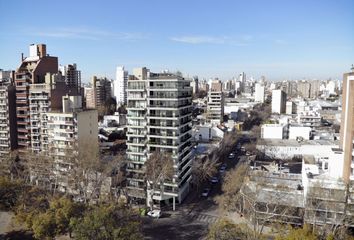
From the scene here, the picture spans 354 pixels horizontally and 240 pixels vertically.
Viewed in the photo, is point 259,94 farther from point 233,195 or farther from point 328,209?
point 328,209

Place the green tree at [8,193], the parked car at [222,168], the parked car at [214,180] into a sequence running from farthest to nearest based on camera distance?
the parked car at [222,168]
the parked car at [214,180]
the green tree at [8,193]

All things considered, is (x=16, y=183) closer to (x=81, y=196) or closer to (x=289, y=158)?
(x=81, y=196)

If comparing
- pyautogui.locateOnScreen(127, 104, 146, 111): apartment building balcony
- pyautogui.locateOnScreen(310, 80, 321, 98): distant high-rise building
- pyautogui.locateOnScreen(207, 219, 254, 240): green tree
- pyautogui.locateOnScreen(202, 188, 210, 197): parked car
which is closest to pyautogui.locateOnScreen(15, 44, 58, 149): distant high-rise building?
pyautogui.locateOnScreen(127, 104, 146, 111): apartment building balcony

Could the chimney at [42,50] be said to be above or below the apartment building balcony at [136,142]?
above

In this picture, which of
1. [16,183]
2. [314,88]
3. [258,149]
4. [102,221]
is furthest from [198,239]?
[314,88]

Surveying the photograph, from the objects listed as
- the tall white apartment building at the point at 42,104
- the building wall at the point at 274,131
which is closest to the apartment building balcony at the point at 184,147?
the tall white apartment building at the point at 42,104

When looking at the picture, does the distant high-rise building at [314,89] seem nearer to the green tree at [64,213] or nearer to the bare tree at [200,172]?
the bare tree at [200,172]

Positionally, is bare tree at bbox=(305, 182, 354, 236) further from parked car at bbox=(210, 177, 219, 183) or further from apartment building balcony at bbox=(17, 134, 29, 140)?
apartment building balcony at bbox=(17, 134, 29, 140)

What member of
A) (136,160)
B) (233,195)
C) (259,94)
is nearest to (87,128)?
(136,160)
